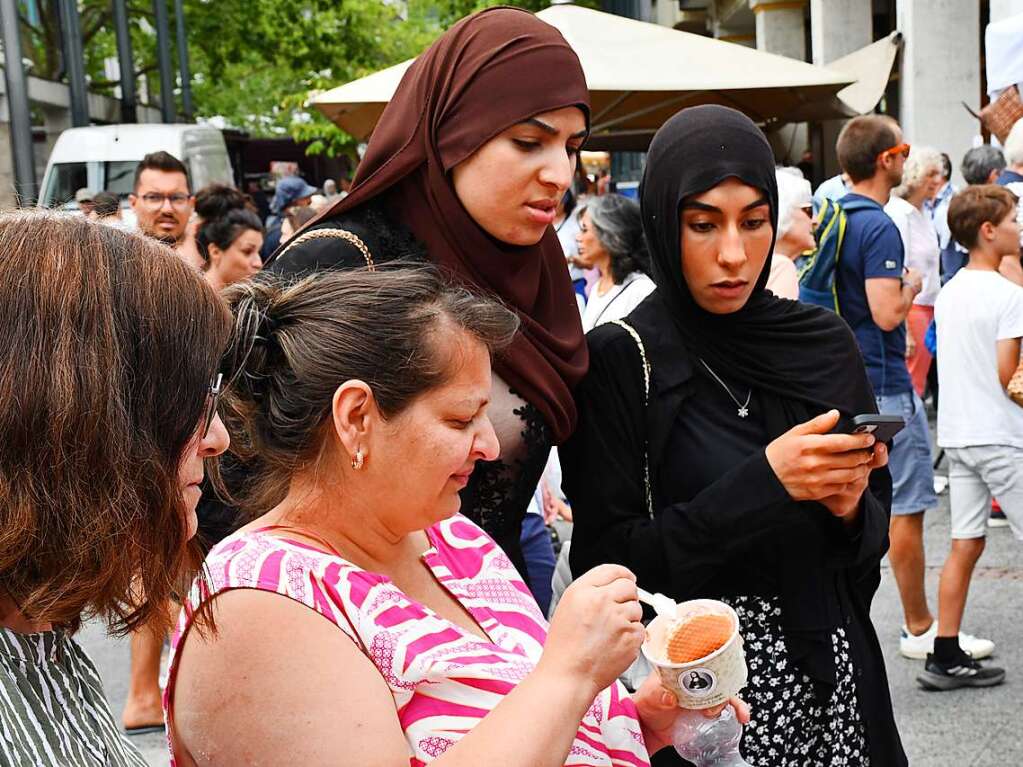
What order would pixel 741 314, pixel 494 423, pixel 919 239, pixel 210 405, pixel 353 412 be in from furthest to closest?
pixel 919 239, pixel 741 314, pixel 494 423, pixel 353 412, pixel 210 405

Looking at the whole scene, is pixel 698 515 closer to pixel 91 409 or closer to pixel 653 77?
pixel 91 409

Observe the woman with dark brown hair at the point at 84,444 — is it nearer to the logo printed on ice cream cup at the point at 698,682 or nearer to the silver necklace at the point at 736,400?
the logo printed on ice cream cup at the point at 698,682

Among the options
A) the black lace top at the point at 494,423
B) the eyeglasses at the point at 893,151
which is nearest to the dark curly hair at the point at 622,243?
the eyeglasses at the point at 893,151

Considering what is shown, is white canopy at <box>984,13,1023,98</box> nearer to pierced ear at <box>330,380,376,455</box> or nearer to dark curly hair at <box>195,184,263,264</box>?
dark curly hair at <box>195,184,263,264</box>

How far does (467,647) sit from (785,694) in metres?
0.99

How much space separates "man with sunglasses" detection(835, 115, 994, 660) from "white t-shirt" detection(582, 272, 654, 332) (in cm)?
91

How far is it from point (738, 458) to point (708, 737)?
2.13 feet

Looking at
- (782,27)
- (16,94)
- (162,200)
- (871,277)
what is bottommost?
(871,277)

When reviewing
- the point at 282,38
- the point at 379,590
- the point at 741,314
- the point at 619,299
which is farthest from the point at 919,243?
the point at 282,38

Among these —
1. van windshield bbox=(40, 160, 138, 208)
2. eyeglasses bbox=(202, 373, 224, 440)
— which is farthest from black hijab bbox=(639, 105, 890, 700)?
van windshield bbox=(40, 160, 138, 208)

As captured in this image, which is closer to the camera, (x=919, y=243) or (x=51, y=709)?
(x=51, y=709)

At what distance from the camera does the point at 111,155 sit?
15594 mm

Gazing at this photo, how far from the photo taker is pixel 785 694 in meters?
2.57

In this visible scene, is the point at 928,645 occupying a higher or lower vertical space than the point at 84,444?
lower
